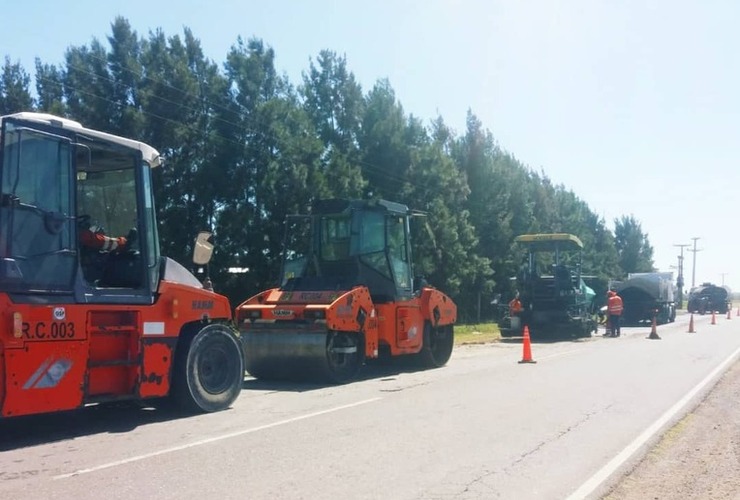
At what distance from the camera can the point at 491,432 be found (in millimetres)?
9312

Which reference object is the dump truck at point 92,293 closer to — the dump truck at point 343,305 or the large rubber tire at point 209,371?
the large rubber tire at point 209,371

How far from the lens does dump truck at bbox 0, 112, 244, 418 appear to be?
827 centimetres

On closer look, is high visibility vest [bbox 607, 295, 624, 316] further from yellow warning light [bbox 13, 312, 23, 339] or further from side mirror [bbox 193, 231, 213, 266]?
yellow warning light [bbox 13, 312, 23, 339]

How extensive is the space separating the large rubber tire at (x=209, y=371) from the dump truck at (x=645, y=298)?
32.6 m

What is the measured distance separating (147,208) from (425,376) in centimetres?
717

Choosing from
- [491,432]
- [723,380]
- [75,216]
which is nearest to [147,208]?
[75,216]

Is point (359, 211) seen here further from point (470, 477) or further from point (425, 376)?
point (470, 477)

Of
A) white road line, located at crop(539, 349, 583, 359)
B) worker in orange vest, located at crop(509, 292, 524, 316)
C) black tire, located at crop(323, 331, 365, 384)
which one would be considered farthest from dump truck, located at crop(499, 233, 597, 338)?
black tire, located at crop(323, 331, 365, 384)

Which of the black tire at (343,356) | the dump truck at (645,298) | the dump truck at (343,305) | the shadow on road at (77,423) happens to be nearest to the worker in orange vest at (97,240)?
the shadow on road at (77,423)

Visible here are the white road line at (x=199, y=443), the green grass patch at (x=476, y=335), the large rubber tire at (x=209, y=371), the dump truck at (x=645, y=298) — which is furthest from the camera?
the dump truck at (x=645, y=298)

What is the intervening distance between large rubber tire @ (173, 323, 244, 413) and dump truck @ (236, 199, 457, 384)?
2471 millimetres

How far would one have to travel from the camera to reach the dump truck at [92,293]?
27.1 feet

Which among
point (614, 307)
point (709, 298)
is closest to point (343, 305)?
point (614, 307)

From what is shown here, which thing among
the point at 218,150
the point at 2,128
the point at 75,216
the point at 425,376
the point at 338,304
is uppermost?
the point at 218,150
